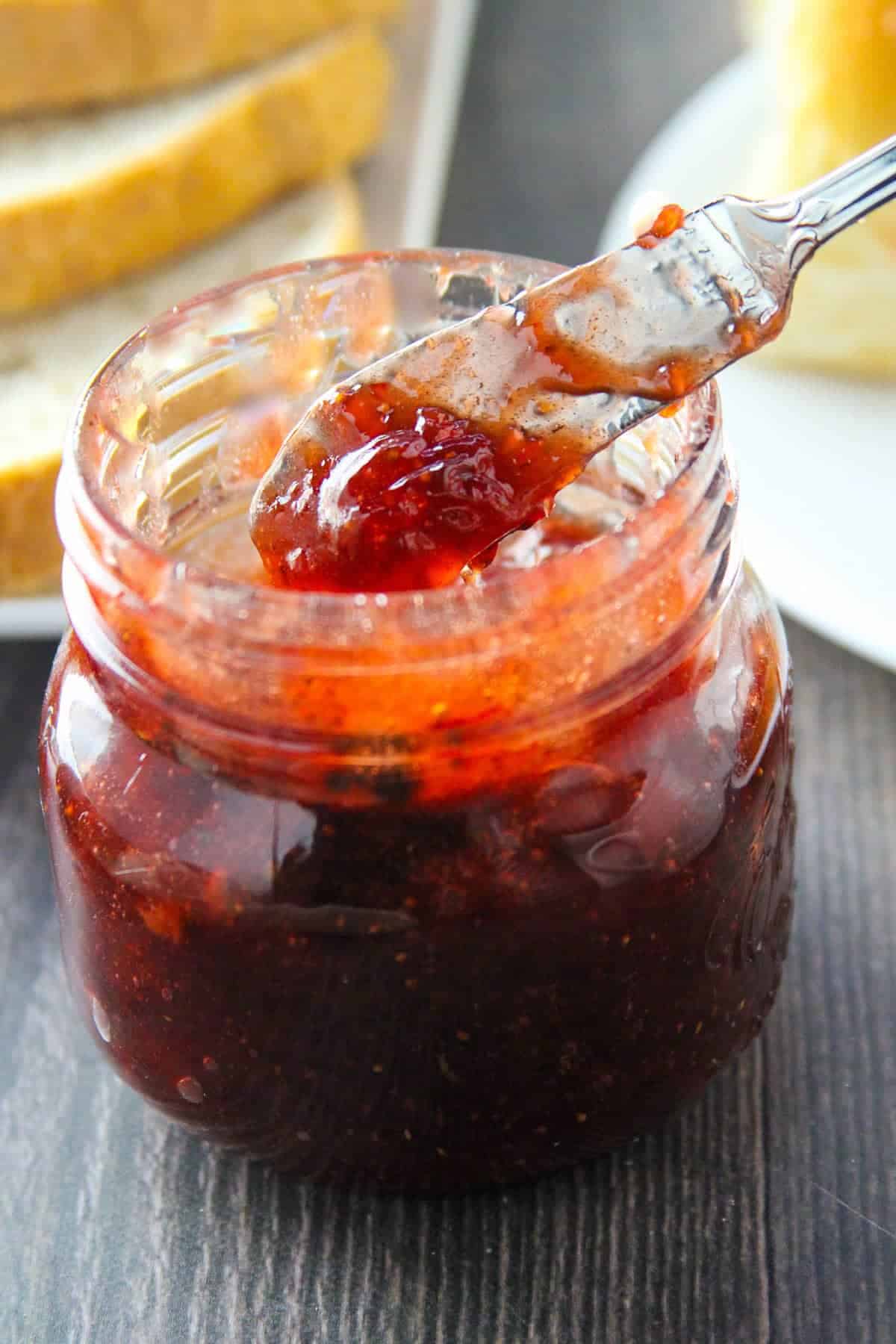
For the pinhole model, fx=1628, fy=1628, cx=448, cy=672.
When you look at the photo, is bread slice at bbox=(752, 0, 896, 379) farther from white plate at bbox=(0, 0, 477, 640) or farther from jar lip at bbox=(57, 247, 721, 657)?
jar lip at bbox=(57, 247, 721, 657)

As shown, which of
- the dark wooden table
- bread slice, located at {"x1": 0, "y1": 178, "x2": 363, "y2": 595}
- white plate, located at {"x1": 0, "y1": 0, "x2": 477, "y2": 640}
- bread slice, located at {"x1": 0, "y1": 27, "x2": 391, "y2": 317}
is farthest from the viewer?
white plate, located at {"x1": 0, "y1": 0, "x2": 477, "y2": 640}

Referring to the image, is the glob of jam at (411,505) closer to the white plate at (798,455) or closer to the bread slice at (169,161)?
the white plate at (798,455)

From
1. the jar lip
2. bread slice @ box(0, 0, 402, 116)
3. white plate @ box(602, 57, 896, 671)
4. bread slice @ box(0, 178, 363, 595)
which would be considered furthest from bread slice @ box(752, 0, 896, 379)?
the jar lip

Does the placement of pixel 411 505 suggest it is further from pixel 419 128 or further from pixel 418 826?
pixel 419 128

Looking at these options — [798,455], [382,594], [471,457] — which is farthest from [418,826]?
[798,455]

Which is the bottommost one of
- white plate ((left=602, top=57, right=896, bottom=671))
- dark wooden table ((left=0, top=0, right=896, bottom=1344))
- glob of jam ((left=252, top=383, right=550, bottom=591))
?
dark wooden table ((left=0, top=0, right=896, bottom=1344))

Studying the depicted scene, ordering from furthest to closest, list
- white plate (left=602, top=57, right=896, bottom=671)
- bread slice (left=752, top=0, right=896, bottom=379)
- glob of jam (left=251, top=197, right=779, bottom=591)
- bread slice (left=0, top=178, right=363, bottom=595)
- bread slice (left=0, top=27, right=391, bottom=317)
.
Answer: bread slice (left=0, top=27, right=391, bottom=317) < bread slice (left=752, top=0, right=896, bottom=379) < bread slice (left=0, top=178, right=363, bottom=595) < white plate (left=602, top=57, right=896, bottom=671) < glob of jam (left=251, top=197, right=779, bottom=591)
